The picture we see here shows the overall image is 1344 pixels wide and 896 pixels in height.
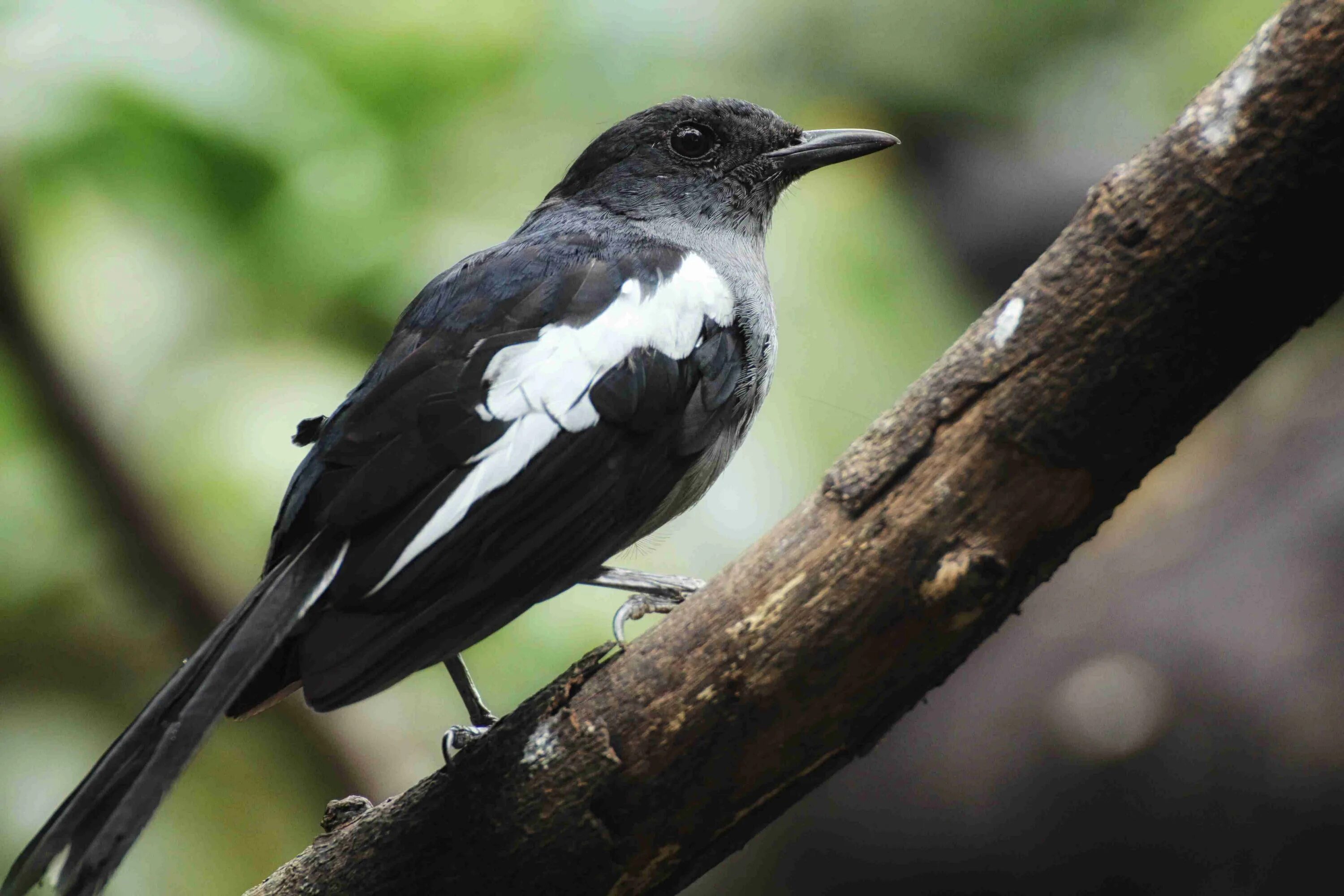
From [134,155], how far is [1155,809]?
4.13 meters

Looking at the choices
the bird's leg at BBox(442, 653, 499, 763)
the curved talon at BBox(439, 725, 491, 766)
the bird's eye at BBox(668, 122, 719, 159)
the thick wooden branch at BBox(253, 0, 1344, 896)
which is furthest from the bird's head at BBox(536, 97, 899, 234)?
the thick wooden branch at BBox(253, 0, 1344, 896)

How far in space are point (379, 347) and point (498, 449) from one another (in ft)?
8.42

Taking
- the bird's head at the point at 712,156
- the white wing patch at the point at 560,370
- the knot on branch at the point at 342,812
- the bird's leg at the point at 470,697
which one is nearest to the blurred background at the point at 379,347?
the bird's head at the point at 712,156

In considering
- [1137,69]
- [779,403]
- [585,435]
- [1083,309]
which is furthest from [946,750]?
[1137,69]

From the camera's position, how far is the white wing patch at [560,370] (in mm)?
1862

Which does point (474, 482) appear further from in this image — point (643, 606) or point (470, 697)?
point (470, 697)

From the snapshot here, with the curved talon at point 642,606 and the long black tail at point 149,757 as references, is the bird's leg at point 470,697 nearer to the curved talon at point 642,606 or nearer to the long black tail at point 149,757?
the curved talon at point 642,606

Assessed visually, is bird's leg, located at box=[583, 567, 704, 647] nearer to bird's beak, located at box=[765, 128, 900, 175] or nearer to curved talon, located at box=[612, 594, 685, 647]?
curved talon, located at box=[612, 594, 685, 647]

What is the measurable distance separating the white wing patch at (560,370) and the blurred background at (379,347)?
1.33 m

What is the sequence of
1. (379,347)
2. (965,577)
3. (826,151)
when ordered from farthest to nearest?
(379,347) → (826,151) → (965,577)

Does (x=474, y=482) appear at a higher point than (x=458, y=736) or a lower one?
higher

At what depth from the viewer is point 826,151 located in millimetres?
2932

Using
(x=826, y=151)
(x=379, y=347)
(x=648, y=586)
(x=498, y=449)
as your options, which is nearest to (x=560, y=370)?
(x=498, y=449)

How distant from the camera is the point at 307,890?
6.39 feet
